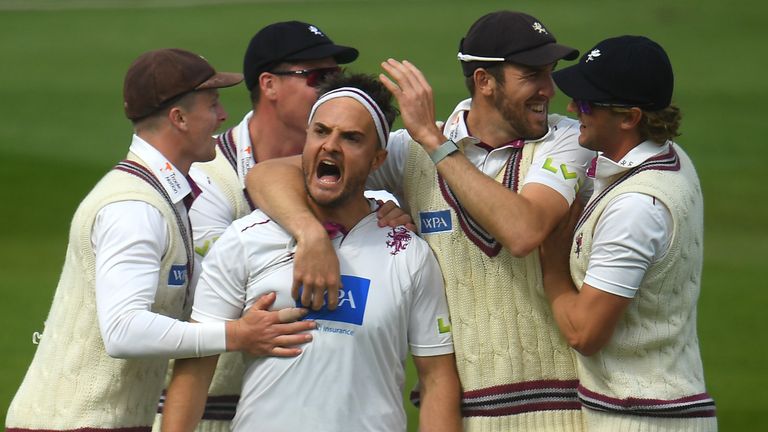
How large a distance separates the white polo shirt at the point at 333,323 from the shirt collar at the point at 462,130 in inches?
21.4

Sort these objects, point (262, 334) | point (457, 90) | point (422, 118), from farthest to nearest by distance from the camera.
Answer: point (457, 90) < point (422, 118) < point (262, 334)

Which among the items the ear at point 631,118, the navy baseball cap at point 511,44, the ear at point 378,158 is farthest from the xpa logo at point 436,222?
the ear at point 631,118

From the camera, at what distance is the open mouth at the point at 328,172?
15.3ft

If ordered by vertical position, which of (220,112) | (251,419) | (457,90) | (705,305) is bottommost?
(251,419)

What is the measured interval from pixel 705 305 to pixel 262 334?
234 inches

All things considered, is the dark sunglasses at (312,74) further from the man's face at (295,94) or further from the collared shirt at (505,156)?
the collared shirt at (505,156)

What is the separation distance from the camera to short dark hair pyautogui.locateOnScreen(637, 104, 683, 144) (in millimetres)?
4664

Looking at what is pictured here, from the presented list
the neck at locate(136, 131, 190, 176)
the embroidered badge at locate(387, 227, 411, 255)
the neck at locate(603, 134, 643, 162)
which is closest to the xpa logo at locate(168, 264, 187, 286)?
the neck at locate(136, 131, 190, 176)

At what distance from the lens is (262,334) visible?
4.46 m

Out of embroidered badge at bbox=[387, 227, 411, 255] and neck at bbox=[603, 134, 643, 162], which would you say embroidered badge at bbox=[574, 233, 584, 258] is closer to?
neck at bbox=[603, 134, 643, 162]

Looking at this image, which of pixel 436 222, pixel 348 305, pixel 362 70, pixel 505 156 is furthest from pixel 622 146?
pixel 362 70

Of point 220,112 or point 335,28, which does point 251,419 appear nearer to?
point 220,112

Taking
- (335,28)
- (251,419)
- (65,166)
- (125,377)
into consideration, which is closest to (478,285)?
(251,419)

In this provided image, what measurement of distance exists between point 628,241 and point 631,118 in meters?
0.50
